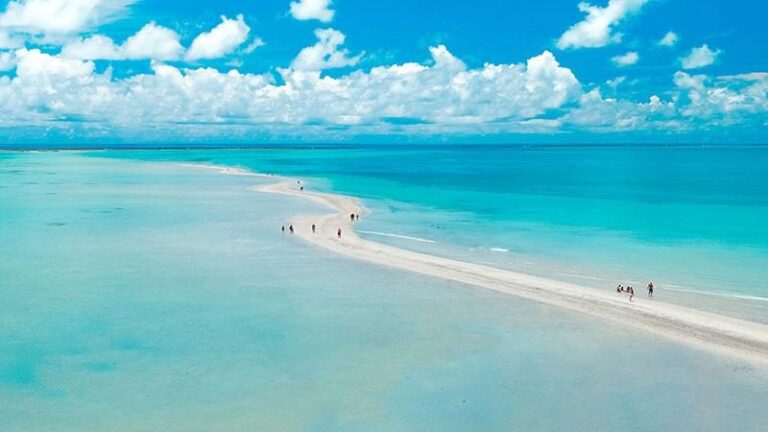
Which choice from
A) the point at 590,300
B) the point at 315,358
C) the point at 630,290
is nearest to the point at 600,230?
the point at 630,290

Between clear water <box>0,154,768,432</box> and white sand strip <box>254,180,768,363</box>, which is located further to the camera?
white sand strip <box>254,180,768,363</box>

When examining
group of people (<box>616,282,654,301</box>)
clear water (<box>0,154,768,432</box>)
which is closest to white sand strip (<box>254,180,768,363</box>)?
group of people (<box>616,282,654,301</box>)

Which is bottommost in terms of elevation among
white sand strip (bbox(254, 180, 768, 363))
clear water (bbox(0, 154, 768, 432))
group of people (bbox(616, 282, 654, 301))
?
clear water (bbox(0, 154, 768, 432))

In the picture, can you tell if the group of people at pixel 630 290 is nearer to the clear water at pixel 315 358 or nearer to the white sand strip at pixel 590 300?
the white sand strip at pixel 590 300

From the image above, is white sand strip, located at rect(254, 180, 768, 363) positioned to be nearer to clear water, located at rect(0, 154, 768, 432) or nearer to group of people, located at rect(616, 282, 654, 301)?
group of people, located at rect(616, 282, 654, 301)

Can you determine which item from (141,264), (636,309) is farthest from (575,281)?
(141,264)
